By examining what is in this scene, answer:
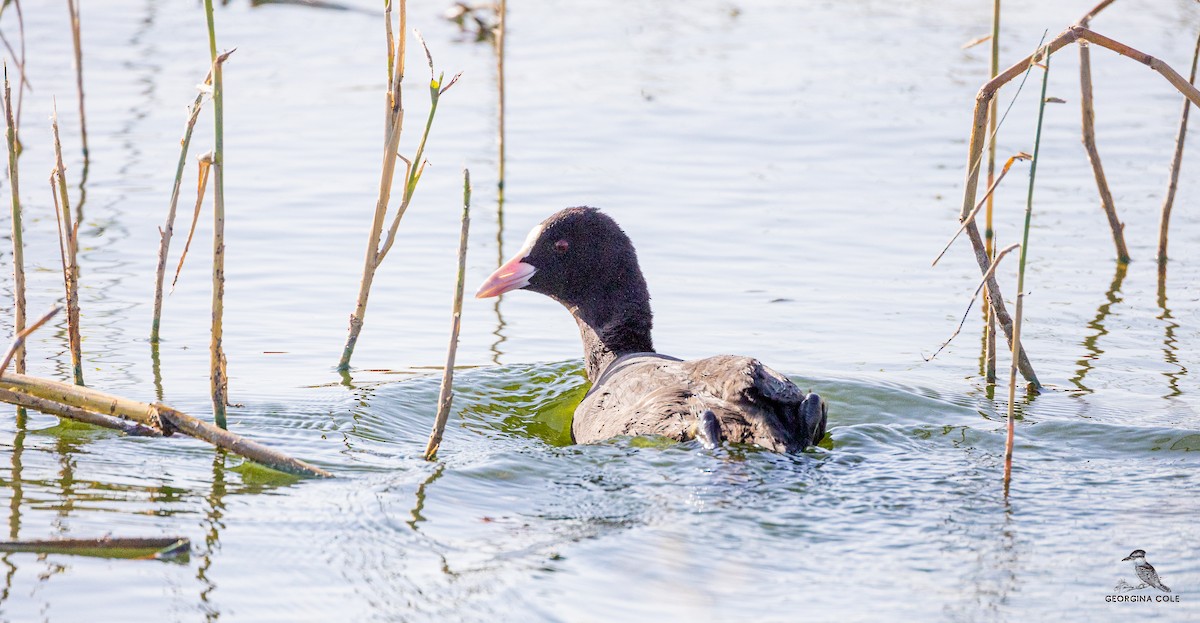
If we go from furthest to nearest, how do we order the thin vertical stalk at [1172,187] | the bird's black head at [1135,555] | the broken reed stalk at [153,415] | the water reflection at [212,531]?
the thin vertical stalk at [1172,187]
the broken reed stalk at [153,415]
the bird's black head at [1135,555]
the water reflection at [212,531]

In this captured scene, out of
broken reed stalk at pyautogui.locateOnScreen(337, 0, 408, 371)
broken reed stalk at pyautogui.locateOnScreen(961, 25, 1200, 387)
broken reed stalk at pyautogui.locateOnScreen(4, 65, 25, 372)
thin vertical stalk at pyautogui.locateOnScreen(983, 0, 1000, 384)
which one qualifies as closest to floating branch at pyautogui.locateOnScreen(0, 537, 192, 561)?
broken reed stalk at pyautogui.locateOnScreen(4, 65, 25, 372)

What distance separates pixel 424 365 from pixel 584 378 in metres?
0.61

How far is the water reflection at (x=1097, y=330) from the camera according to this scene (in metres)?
5.22

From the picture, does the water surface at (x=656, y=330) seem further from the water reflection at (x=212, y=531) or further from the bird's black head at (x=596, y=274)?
the bird's black head at (x=596, y=274)

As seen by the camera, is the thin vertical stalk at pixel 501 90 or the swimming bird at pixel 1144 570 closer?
the swimming bird at pixel 1144 570

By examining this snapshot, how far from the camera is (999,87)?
402 centimetres

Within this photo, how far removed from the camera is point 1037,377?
5109mm

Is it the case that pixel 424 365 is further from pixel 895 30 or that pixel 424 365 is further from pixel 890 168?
pixel 895 30

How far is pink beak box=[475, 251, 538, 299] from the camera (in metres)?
5.12

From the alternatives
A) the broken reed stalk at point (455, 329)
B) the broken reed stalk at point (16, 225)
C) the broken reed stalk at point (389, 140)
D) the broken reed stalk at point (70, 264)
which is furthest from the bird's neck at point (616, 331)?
the broken reed stalk at point (16, 225)

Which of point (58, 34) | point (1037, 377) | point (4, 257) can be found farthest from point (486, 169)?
point (58, 34)

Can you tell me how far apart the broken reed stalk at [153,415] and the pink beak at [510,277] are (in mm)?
1527

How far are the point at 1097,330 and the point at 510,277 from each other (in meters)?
2.47

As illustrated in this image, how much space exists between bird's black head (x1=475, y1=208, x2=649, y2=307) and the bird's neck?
4 cm
